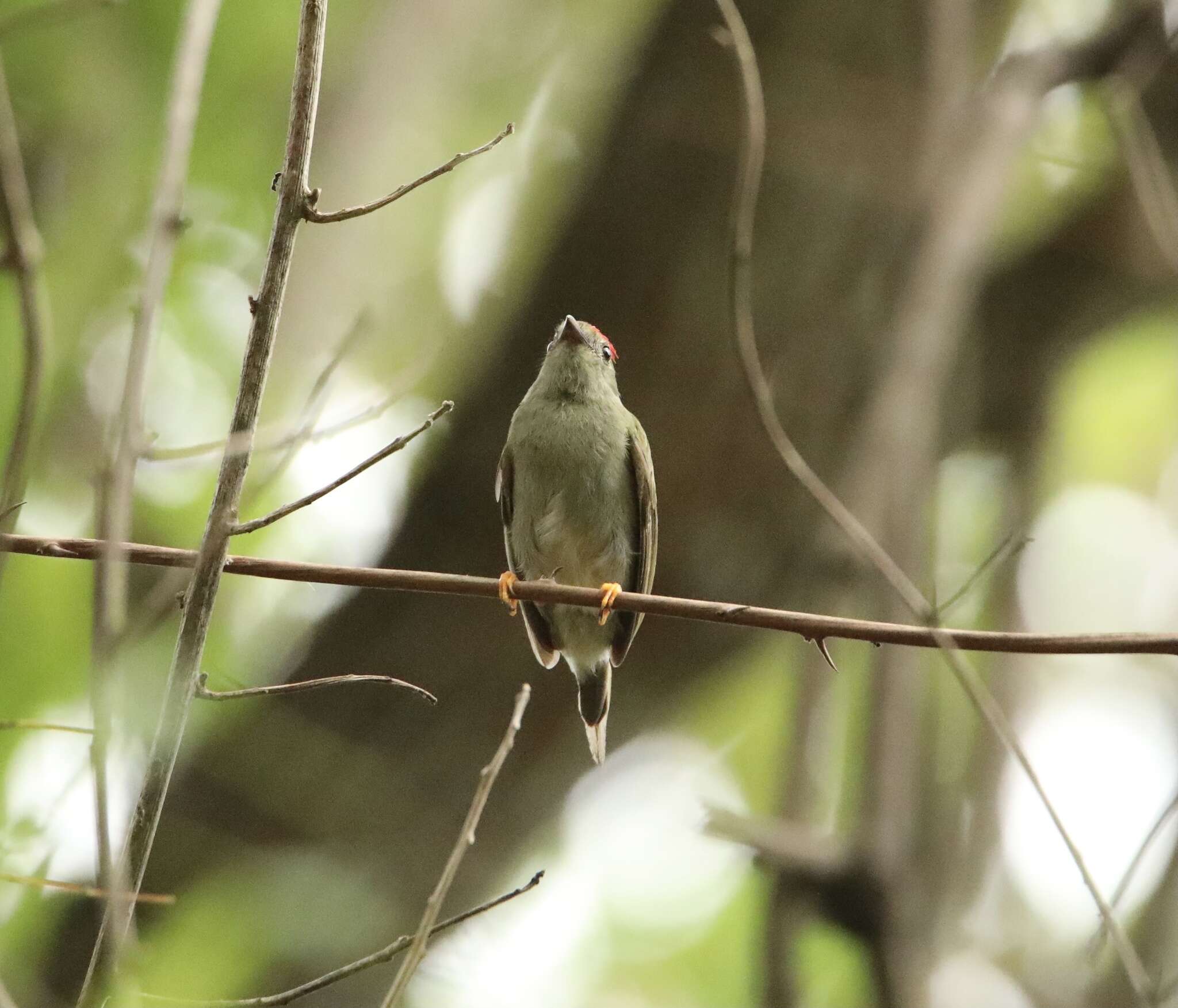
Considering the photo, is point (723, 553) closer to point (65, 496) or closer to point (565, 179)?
point (565, 179)

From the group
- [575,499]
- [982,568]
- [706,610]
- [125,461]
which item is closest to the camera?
[125,461]

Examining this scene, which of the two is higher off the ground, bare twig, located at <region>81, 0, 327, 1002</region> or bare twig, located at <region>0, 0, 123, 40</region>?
Answer: bare twig, located at <region>0, 0, 123, 40</region>

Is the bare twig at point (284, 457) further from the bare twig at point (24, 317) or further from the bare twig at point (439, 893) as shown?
the bare twig at point (439, 893)

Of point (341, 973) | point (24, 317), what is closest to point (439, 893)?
point (341, 973)

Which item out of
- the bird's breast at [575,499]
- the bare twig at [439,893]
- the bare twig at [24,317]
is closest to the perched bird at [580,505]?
the bird's breast at [575,499]

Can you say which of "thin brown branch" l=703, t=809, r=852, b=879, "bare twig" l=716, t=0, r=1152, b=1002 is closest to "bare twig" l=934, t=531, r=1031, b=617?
"bare twig" l=716, t=0, r=1152, b=1002

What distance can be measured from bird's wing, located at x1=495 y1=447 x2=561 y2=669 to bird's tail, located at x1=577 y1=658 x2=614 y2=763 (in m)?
0.15

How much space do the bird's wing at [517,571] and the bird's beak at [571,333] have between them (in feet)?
1.53

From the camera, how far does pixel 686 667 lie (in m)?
5.10

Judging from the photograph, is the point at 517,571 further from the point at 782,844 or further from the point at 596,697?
the point at 782,844

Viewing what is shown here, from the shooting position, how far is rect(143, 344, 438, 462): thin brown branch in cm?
A: 190

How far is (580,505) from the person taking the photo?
4555 millimetres

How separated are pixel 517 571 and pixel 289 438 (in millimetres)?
2415

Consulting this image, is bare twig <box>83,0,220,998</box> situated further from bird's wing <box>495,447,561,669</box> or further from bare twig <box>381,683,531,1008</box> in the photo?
bird's wing <box>495,447,561,669</box>
